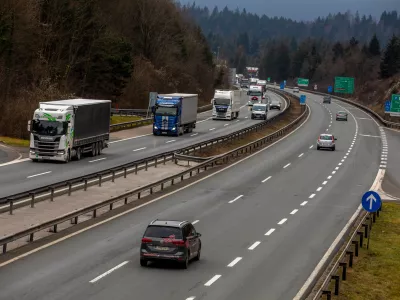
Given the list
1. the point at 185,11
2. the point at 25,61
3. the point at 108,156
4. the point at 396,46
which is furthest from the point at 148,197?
the point at 396,46

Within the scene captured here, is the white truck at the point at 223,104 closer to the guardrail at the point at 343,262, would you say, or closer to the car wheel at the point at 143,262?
the guardrail at the point at 343,262

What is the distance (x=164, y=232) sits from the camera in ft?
72.4

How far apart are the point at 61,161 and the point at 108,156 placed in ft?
18.2

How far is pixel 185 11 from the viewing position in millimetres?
176750

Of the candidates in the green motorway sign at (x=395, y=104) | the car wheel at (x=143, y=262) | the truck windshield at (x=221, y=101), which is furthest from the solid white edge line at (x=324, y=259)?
the green motorway sign at (x=395, y=104)

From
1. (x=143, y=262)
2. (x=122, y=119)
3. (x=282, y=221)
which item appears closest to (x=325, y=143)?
(x=122, y=119)

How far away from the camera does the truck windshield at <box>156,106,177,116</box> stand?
70688 mm

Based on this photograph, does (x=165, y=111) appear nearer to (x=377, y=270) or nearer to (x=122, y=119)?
(x=122, y=119)

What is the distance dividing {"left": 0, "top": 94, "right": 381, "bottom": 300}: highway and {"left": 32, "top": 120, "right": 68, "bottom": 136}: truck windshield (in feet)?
27.0

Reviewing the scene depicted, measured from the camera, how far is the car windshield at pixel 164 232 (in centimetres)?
2197

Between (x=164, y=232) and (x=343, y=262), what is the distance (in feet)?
15.8

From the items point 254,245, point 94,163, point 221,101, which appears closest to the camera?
point 254,245

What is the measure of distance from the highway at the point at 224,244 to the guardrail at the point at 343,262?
848 mm

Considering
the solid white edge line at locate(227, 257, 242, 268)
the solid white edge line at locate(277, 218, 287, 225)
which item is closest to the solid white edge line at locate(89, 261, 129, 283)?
the solid white edge line at locate(227, 257, 242, 268)
